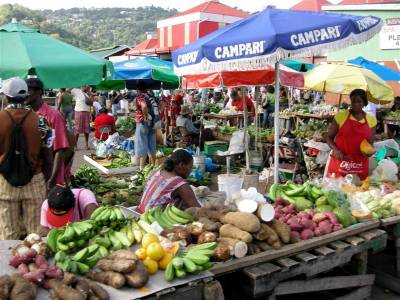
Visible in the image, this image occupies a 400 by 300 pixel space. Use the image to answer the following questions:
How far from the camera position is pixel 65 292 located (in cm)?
257

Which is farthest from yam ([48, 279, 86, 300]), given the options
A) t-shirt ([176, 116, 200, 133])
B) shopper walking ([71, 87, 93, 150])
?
shopper walking ([71, 87, 93, 150])

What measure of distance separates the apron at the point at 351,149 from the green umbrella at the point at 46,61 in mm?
3075

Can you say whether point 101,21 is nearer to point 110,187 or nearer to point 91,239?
point 110,187

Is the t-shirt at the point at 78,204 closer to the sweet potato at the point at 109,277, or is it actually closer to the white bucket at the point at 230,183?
the sweet potato at the point at 109,277

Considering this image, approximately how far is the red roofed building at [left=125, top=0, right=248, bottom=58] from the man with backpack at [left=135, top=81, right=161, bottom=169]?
63.1 ft

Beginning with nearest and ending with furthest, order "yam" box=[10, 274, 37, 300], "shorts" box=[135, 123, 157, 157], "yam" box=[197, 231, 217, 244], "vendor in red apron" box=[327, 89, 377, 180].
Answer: "yam" box=[10, 274, 37, 300] → "yam" box=[197, 231, 217, 244] → "vendor in red apron" box=[327, 89, 377, 180] → "shorts" box=[135, 123, 157, 157]

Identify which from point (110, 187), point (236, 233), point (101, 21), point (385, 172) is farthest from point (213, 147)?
point (101, 21)

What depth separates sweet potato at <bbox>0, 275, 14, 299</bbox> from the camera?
8.19 ft

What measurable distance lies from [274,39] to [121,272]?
9.44 feet

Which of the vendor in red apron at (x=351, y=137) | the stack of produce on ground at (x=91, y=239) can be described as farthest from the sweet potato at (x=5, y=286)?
the vendor in red apron at (x=351, y=137)

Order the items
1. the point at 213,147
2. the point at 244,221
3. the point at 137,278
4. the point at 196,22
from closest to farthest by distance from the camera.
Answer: the point at 137,278 < the point at 244,221 < the point at 213,147 < the point at 196,22

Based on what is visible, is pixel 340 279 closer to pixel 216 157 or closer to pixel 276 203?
pixel 276 203

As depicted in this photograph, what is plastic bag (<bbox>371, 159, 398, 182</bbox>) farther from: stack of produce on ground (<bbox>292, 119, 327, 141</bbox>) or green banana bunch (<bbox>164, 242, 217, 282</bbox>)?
→ green banana bunch (<bbox>164, 242, 217, 282</bbox>)

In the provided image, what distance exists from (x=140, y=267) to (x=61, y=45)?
3.98 metres
